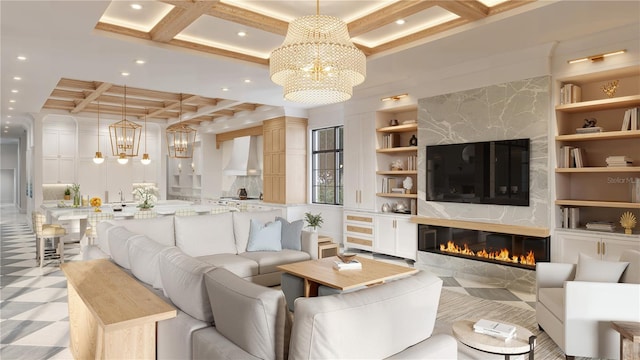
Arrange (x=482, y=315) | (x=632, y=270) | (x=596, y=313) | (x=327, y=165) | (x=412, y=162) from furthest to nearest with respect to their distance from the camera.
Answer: (x=327, y=165), (x=412, y=162), (x=482, y=315), (x=632, y=270), (x=596, y=313)

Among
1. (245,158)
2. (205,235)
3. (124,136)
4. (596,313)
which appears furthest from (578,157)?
(245,158)

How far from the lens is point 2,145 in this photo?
17812mm

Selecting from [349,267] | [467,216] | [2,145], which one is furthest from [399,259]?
[2,145]

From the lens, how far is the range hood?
33.8 feet

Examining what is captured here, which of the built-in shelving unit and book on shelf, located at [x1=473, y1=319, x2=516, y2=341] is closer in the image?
book on shelf, located at [x1=473, y1=319, x2=516, y2=341]

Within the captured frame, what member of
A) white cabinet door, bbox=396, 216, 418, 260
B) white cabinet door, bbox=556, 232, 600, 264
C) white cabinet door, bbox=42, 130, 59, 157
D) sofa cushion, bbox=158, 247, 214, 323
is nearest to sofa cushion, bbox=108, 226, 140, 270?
sofa cushion, bbox=158, 247, 214, 323

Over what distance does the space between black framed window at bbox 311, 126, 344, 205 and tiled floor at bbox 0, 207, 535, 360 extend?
80.5 inches

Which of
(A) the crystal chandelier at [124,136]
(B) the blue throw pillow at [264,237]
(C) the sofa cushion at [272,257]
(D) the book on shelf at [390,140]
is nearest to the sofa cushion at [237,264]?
(C) the sofa cushion at [272,257]

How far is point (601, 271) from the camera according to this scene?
306 centimetres

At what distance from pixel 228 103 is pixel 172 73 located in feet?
9.43

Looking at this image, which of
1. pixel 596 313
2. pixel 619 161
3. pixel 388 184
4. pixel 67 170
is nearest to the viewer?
pixel 596 313

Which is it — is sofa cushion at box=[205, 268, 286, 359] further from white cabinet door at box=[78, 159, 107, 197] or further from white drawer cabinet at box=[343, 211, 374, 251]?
white cabinet door at box=[78, 159, 107, 197]

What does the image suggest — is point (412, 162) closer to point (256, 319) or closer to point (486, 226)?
point (486, 226)

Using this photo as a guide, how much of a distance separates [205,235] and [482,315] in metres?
3.25
